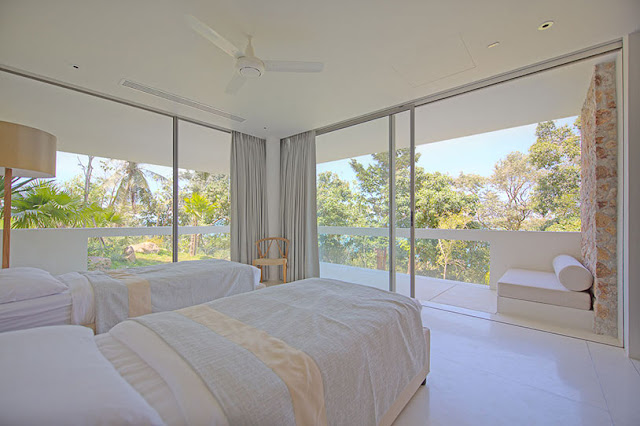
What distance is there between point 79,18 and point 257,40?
1.23m

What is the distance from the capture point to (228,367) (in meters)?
0.87

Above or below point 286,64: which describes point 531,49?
above

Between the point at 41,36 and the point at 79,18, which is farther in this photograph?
the point at 41,36

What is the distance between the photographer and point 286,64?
6.52 feet

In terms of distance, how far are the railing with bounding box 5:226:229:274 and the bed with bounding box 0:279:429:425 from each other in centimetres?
342

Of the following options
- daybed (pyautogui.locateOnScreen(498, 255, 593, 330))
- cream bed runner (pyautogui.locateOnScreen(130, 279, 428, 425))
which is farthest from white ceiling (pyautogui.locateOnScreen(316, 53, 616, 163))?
cream bed runner (pyautogui.locateOnScreen(130, 279, 428, 425))

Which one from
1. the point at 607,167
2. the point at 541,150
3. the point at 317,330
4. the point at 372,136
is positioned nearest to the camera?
the point at 317,330

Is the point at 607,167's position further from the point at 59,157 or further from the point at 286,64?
the point at 59,157

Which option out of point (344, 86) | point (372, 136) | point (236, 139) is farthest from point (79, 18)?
point (372, 136)

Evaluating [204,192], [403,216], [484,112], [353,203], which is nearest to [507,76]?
[484,112]

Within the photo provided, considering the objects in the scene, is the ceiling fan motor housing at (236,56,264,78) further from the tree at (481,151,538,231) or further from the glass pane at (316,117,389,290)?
the tree at (481,151,538,231)

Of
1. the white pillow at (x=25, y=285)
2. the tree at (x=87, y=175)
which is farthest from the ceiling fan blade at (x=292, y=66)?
the tree at (x=87, y=175)

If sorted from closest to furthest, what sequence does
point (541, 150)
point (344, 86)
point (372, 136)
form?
point (344, 86)
point (372, 136)
point (541, 150)

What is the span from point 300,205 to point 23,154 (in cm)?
312
